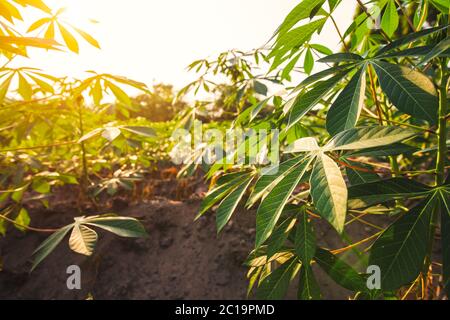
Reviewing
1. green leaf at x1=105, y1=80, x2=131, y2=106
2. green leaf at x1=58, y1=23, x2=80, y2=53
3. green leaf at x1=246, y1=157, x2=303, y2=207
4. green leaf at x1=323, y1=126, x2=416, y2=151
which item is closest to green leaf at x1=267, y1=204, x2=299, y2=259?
green leaf at x1=246, y1=157, x2=303, y2=207

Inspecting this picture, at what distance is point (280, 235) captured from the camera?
745 mm

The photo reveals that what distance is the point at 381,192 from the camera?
586mm

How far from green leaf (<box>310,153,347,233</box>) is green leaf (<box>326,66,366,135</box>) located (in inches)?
2.6

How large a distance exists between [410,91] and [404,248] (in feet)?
0.90

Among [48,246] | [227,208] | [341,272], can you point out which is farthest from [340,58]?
[48,246]

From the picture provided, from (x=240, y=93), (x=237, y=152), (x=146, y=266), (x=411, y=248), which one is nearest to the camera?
(x=411, y=248)

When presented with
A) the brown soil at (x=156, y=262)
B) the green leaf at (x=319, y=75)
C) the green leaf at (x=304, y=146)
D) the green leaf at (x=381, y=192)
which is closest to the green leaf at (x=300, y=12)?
the green leaf at (x=319, y=75)

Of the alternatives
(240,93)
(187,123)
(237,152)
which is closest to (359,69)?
(237,152)

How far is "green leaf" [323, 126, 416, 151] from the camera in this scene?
0.51 m

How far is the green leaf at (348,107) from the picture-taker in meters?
0.57

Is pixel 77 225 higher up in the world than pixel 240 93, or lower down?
lower down

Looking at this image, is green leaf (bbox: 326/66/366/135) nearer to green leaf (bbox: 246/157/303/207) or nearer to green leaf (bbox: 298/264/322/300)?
green leaf (bbox: 246/157/303/207)

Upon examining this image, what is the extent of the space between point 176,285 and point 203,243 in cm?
31

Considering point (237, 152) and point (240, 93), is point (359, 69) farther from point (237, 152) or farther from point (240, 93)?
point (240, 93)
